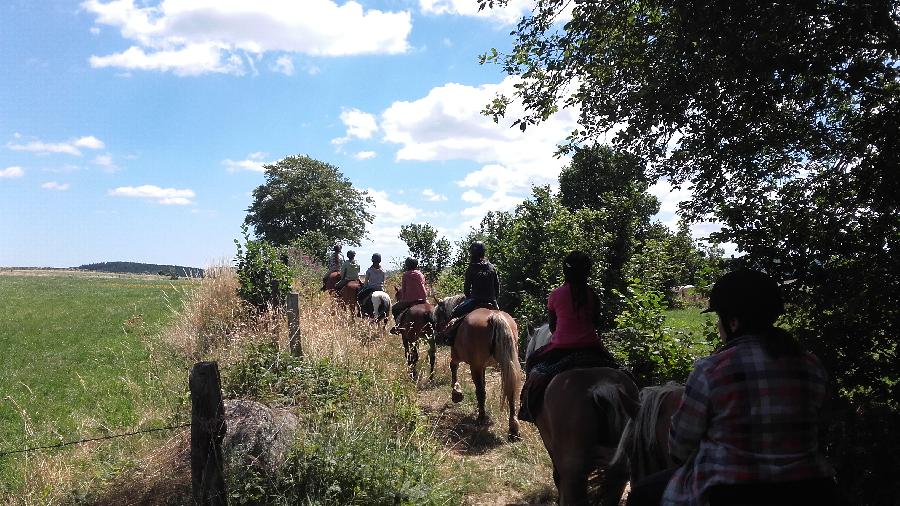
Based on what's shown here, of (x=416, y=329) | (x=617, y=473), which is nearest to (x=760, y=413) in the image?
(x=617, y=473)

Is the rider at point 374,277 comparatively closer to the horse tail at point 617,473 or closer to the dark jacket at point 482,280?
the dark jacket at point 482,280

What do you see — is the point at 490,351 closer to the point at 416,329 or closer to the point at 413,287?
the point at 416,329

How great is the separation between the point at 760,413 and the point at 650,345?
182 inches

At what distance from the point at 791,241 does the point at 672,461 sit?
185cm

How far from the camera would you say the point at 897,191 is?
342 centimetres

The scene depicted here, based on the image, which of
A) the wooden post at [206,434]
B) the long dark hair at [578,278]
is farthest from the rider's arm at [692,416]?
the wooden post at [206,434]

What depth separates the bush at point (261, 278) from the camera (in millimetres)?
13188

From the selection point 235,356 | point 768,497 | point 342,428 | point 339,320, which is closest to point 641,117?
point 768,497

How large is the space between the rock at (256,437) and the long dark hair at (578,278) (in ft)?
9.22

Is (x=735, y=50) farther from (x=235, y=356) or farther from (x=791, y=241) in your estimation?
(x=235, y=356)

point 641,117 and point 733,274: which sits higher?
point 641,117

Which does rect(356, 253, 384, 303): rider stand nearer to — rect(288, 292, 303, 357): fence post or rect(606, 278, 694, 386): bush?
rect(288, 292, 303, 357): fence post

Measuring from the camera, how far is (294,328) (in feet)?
25.4

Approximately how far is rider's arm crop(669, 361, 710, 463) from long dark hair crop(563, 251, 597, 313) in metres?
2.29
